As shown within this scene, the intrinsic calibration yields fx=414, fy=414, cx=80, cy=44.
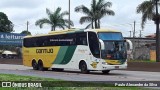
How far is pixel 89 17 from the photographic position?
58812 mm

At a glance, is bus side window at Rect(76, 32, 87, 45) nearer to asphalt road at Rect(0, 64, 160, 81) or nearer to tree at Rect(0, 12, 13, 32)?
asphalt road at Rect(0, 64, 160, 81)

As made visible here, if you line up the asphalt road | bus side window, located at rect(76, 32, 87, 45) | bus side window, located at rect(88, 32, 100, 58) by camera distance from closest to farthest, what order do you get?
the asphalt road, bus side window, located at rect(88, 32, 100, 58), bus side window, located at rect(76, 32, 87, 45)

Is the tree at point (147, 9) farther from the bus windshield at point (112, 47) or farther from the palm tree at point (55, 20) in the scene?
the palm tree at point (55, 20)

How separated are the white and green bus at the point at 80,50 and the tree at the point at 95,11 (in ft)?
70.2

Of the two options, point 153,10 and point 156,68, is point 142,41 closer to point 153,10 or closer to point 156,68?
point 153,10

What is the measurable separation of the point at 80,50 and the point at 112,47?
299cm

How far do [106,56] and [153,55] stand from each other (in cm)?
3594

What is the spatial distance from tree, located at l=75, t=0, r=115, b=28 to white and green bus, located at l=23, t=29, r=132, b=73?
21395 millimetres

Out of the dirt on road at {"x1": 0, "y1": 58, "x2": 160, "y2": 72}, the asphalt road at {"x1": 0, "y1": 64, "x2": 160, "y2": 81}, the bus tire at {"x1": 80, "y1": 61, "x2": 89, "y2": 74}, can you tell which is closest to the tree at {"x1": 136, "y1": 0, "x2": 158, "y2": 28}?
the dirt on road at {"x1": 0, "y1": 58, "x2": 160, "y2": 72}

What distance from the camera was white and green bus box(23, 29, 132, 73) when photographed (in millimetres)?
29344

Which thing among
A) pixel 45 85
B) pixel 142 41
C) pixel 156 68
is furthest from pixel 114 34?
pixel 142 41

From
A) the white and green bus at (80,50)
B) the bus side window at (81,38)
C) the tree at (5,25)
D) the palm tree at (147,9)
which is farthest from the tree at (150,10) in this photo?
the tree at (5,25)

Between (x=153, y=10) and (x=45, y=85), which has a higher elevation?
(x=153, y=10)

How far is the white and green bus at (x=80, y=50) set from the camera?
2934 centimetres
